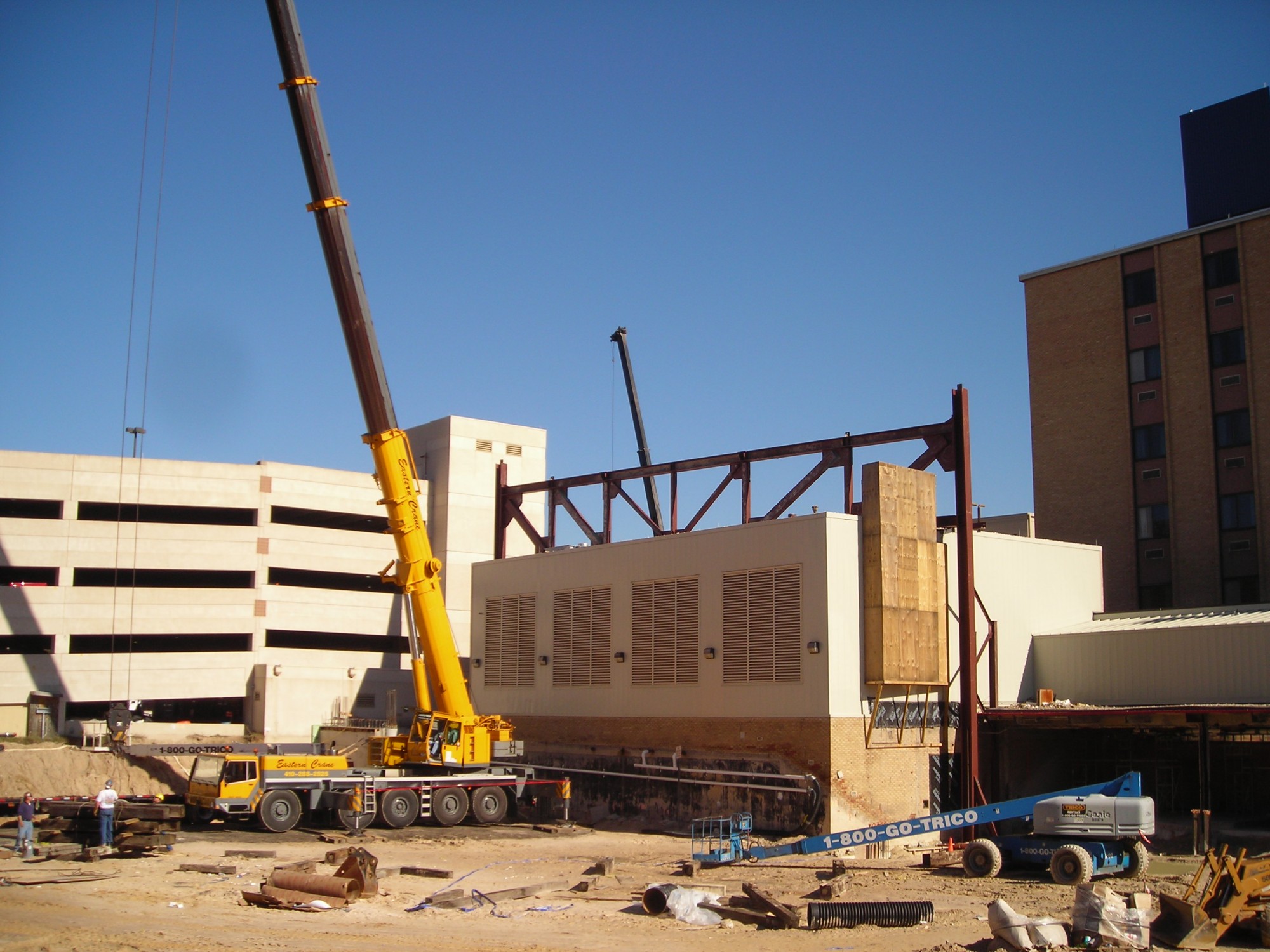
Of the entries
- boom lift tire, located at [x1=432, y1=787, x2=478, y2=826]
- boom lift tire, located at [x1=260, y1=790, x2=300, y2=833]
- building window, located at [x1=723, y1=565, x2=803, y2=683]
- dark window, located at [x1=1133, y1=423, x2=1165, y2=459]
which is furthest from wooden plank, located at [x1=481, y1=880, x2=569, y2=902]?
dark window, located at [x1=1133, y1=423, x2=1165, y2=459]

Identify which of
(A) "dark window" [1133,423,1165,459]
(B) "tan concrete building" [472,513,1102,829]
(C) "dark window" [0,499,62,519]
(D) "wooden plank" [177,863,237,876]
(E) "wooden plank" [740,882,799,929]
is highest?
(A) "dark window" [1133,423,1165,459]

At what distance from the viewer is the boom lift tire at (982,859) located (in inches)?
960

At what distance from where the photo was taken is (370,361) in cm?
3359

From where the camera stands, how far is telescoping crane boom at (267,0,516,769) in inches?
1308

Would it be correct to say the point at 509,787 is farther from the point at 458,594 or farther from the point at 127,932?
the point at 458,594

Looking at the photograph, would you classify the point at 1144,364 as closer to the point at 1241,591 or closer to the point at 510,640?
the point at 1241,591

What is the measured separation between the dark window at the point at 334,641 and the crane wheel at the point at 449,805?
106ft

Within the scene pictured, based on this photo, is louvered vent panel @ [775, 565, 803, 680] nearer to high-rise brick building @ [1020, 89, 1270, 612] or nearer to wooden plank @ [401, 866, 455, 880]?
wooden plank @ [401, 866, 455, 880]

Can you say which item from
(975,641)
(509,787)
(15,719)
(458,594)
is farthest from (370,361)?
(458,594)

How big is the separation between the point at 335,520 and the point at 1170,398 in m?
43.9

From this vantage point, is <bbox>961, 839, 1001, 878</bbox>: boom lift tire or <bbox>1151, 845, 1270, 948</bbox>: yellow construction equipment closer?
<bbox>1151, 845, 1270, 948</bbox>: yellow construction equipment

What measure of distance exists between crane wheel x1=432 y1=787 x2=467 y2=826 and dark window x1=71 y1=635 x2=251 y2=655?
3106 cm

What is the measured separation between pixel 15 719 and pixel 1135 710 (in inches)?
1882

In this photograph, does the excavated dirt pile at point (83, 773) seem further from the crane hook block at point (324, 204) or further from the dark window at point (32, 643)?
the crane hook block at point (324, 204)
